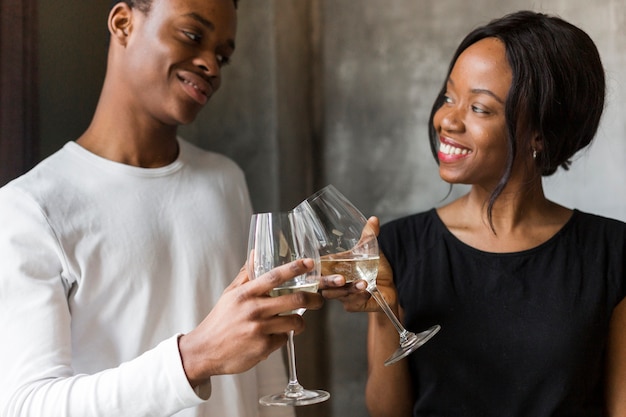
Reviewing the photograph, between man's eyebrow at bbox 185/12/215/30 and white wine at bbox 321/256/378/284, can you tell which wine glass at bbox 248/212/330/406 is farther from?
man's eyebrow at bbox 185/12/215/30

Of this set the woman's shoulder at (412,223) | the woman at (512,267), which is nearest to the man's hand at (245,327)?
the woman at (512,267)

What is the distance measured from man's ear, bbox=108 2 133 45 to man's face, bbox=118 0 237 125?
14mm

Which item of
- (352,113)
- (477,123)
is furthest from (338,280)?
(352,113)

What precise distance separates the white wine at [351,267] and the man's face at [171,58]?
1.96ft

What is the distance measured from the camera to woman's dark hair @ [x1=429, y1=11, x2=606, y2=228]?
1.79m

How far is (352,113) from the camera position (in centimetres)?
266

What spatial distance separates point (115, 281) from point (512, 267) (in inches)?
36.0

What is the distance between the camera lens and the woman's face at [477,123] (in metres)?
1.78

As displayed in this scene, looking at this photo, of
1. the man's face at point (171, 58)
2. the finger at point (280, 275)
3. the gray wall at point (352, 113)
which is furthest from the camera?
the gray wall at point (352, 113)

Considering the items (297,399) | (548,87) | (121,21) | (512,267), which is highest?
(121,21)

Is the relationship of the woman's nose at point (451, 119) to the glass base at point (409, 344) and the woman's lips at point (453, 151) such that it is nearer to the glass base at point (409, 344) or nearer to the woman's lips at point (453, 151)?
the woman's lips at point (453, 151)

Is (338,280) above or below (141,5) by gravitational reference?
below

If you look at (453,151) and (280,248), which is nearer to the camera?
(280,248)

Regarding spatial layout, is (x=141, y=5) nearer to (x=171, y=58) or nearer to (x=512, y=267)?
(x=171, y=58)
